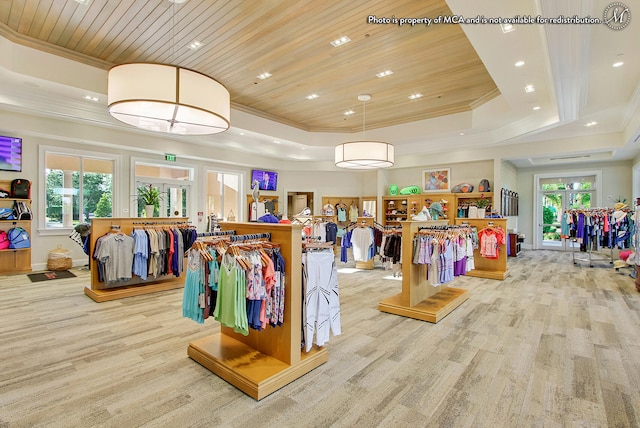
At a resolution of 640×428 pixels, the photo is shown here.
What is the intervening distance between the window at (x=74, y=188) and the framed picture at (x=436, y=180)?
9.43m

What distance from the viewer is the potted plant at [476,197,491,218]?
951 cm

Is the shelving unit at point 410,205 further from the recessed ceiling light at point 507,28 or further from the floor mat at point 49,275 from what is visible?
the floor mat at point 49,275

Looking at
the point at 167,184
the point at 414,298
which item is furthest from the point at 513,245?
the point at 167,184

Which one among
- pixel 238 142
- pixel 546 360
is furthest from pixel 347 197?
pixel 546 360

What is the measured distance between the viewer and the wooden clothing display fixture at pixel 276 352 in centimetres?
250

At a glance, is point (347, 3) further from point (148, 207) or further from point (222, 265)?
point (148, 207)

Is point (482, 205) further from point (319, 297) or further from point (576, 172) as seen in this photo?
point (319, 297)

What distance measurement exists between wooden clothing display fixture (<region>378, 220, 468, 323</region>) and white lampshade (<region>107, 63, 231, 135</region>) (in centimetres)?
289

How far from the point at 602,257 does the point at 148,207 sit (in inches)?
501

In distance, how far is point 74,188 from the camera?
25.6 feet

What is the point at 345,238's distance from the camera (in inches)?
283

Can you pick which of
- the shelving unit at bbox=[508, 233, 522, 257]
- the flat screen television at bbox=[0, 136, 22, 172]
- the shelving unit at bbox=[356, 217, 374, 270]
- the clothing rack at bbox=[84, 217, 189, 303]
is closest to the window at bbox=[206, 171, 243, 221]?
the flat screen television at bbox=[0, 136, 22, 172]

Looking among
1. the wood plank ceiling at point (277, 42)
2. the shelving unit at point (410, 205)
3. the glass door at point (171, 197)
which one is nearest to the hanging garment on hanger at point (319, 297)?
the wood plank ceiling at point (277, 42)

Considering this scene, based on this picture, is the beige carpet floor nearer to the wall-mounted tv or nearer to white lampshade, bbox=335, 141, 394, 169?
white lampshade, bbox=335, 141, 394, 169
